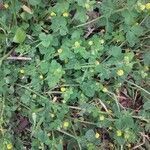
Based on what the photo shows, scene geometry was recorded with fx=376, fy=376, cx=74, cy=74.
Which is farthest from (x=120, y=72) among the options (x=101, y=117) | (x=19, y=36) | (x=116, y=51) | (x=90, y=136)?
(x=19, y=36)

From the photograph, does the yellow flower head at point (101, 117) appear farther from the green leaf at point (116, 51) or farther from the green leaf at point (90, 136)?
the green leaf at point (116, 51)

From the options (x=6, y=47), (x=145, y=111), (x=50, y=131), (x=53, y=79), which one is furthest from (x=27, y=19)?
(x=145, y=111)

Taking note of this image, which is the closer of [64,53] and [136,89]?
[64,53]

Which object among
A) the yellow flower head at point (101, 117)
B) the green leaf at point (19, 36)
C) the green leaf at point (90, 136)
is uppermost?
the green leaf at point (19, 36)

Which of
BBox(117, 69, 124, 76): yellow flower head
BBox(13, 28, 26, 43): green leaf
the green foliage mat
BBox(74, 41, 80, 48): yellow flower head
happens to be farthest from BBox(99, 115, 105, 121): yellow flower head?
BBox(13, 28, 26, 43): green leaf

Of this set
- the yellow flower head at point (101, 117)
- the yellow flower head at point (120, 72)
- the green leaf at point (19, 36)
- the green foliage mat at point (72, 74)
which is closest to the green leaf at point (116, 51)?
the green foliage mat at point (72, 74)

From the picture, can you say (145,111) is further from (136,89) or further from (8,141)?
(8,141)

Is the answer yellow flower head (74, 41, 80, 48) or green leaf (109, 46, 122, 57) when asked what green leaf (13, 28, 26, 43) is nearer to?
yellow flower head (74, 41, 80, 48)

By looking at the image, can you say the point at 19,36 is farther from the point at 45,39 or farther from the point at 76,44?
the point at 76,44
